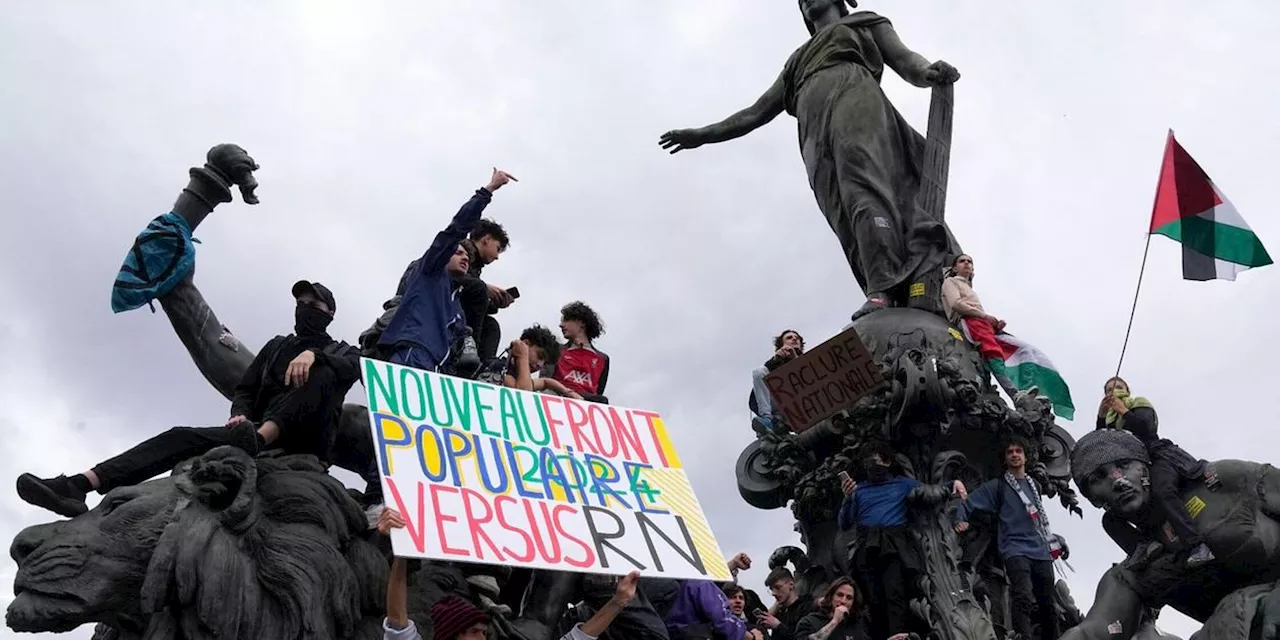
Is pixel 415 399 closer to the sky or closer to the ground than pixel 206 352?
closer to the ground

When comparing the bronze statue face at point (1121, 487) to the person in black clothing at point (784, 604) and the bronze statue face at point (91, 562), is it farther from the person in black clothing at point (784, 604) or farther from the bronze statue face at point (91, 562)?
the bronze statue face at point (91, 562)

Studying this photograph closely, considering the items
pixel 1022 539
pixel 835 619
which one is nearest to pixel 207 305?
pixel 835 619

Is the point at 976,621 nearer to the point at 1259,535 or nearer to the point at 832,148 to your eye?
the point at 1259,535

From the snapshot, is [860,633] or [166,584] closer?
[166,584]

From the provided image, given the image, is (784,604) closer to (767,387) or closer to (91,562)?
(767,387)

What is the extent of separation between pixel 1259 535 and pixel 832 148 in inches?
268

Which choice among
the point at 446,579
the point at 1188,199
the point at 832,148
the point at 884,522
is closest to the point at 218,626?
the point at 446,579

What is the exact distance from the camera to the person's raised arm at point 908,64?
12.6m

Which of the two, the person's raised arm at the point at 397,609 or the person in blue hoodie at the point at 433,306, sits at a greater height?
the person in blue hoodie at the point at 433,306

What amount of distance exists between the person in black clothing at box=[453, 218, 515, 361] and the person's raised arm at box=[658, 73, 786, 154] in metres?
6.14

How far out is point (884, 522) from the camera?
33.1ft

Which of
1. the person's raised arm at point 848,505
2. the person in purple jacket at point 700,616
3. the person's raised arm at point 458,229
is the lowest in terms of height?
the person in purple jacket at point 700,616

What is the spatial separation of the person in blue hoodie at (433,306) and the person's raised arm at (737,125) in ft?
23.0

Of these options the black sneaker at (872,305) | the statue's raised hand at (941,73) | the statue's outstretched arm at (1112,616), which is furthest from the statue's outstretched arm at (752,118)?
the statue's outstretched arm at (1112,616)
